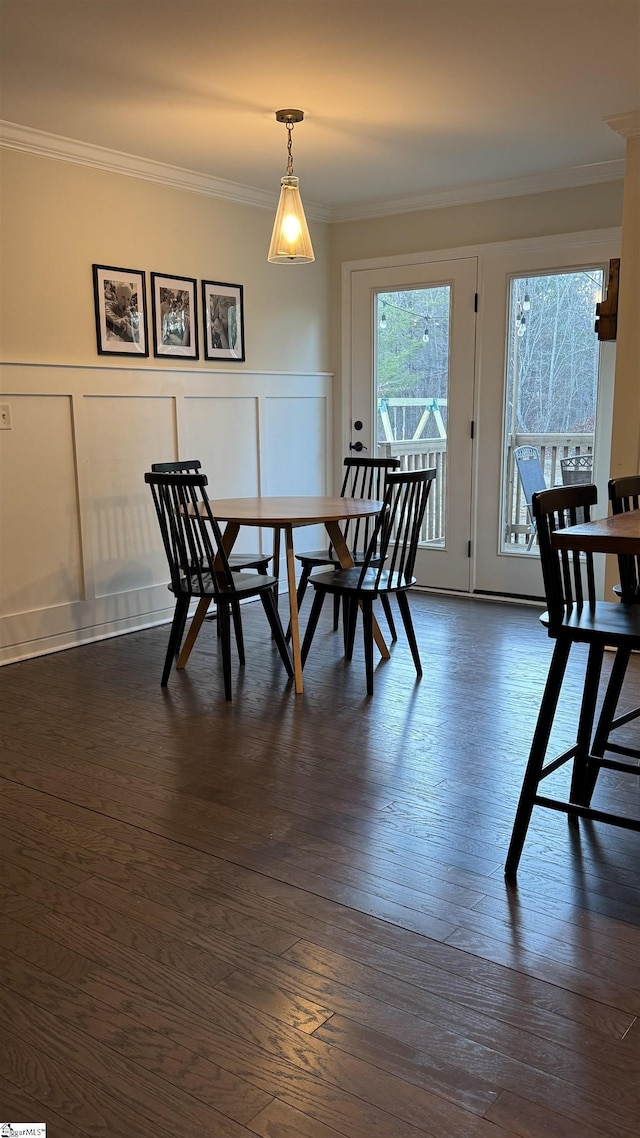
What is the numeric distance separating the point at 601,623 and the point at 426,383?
3483mm

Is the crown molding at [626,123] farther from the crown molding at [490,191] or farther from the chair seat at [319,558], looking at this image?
the chair seat at [319,558]

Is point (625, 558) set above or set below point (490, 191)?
below

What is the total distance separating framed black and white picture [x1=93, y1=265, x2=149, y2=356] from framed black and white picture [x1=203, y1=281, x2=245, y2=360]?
0.45m

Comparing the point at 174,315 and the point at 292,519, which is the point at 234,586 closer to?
the point at 292,519

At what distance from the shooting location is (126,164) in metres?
4.27

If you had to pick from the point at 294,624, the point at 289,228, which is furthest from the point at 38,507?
the point at 289,228

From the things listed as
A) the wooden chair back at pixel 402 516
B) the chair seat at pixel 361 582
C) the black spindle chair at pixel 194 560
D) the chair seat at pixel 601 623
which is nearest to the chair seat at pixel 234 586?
the black spindle chair at pixel 194 560

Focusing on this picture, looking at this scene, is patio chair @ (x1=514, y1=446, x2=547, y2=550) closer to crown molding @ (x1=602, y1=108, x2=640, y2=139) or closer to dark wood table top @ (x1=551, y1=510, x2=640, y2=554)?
crown molding @ (x1=602, y1=108, x2=640, y2=139)

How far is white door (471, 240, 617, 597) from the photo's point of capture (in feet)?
15.2

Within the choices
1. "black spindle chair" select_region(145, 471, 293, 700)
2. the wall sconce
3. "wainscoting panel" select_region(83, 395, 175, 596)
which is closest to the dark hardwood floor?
"black spindle chair" select_region(145, 471, 293, 700)

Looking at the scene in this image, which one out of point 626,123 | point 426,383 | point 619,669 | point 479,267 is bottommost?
point 619,669

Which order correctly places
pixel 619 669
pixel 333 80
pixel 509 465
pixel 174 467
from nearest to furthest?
1. pixel 619 669
2. pixel 333 80
3. pixel 174 467
4. pixel 509 465

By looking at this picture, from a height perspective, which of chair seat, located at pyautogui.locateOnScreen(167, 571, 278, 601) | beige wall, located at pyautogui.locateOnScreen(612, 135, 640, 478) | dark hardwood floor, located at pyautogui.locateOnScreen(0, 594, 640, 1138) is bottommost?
dark hardwood floor, located at pyautogui.locateOnScreen(0, 594, 640, 1138)

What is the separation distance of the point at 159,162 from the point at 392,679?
2.87 meters
